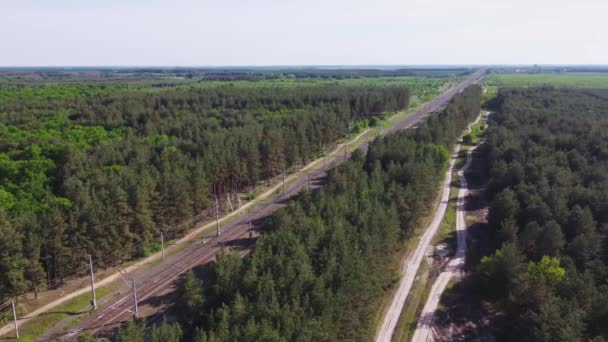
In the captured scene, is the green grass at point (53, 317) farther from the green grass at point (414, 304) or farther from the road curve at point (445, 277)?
the road curve at point (445, 277)

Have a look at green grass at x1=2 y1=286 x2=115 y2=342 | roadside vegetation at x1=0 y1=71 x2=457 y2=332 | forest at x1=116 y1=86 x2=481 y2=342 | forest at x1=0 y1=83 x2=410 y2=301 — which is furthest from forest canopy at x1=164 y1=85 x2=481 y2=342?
roadside vegetation at x1=0 y1=71 x2=457 y2=332

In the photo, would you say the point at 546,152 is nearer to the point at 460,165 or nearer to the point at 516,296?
the point at 460,165

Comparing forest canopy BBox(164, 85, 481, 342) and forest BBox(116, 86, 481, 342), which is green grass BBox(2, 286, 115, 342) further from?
forest BBox(116, 86, 481, 342)

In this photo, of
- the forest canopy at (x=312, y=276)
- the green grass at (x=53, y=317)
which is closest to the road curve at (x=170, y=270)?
the green grass at (x=53, y=317)

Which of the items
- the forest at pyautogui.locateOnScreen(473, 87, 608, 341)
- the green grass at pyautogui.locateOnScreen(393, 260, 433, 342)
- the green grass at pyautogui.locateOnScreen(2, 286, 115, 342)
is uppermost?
the forest at pyautogui.locateOnScreen(473, 87, 608, 341)

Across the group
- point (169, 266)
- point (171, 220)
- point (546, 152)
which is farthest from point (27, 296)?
point (546, 152)

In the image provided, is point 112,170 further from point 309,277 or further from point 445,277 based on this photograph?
point 445,277
